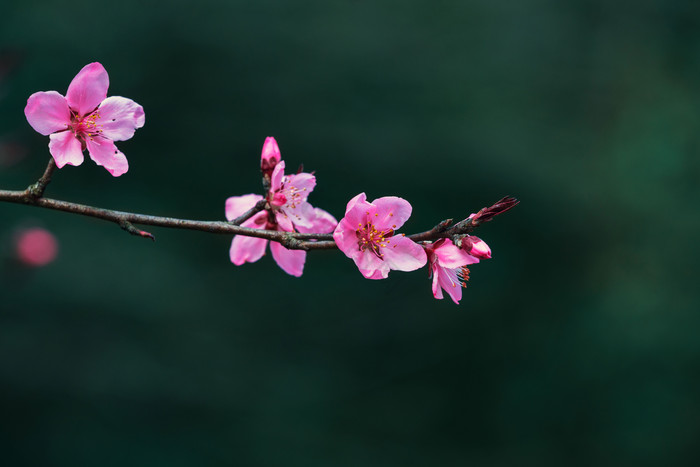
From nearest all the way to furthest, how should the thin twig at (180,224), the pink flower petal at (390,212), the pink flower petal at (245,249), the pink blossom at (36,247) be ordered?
the thin twig at (180,224), the pink flower petal at (390,212), the pink flower petal at (245,249), the pink blossom at (36,247)

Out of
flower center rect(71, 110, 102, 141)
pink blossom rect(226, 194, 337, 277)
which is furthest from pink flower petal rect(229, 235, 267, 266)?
flower center rect(71, 110, 102, 141)

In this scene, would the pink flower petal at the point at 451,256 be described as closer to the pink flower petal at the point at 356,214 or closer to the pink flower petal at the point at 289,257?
the pink flower petal at the point at 356,214

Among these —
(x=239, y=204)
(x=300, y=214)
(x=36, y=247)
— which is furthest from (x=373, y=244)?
(x=36, y=247)

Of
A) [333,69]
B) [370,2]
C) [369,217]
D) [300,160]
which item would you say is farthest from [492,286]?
[369,217]

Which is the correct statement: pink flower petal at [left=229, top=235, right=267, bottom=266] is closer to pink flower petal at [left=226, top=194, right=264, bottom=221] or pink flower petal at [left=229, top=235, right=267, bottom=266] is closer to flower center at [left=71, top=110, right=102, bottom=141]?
pink flower petal at [left=226, top=194, right=264, bottom=221]

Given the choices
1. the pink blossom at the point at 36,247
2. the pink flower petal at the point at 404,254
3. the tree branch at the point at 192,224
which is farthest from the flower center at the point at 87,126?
the pink blossom at the point at 36,247

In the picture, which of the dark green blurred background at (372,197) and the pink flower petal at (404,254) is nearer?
the pink flower petal at (404,254)

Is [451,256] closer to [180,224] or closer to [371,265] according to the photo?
[371,265]
